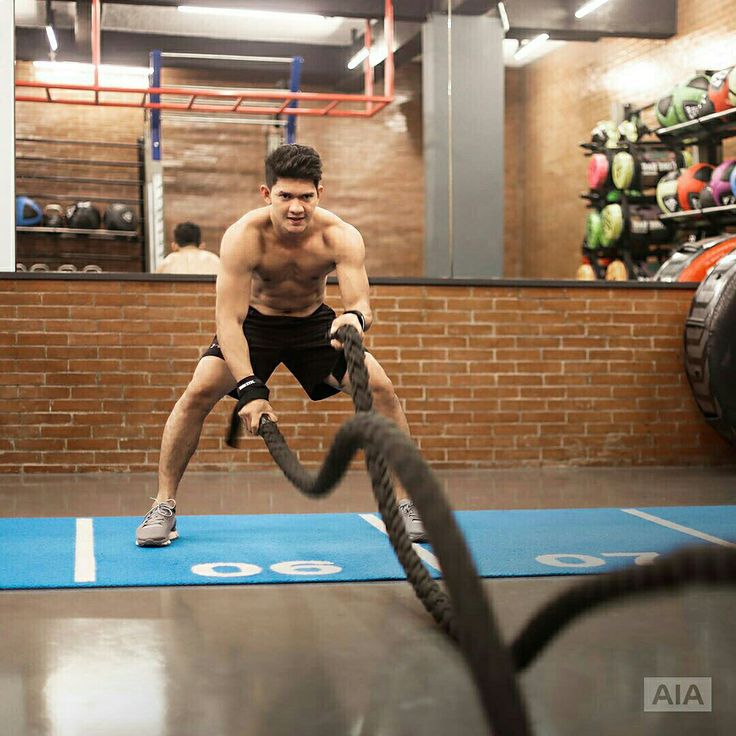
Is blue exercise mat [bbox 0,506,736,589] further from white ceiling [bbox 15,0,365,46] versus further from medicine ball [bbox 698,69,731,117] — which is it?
white ceiling [bbox 15,0,365,46]

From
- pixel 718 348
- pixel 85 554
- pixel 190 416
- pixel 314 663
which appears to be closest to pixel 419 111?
pixel 718 348

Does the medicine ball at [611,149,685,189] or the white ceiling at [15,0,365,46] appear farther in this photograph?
the medicine ball at [611,149,685,189]

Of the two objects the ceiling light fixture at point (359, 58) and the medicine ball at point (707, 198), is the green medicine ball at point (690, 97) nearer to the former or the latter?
the medicine ball at point (707, 198)

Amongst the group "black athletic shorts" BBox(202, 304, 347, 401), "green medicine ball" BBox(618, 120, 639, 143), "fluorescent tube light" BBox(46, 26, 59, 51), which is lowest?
"black athletic shorts" BBox(202, 304, 347, 401)

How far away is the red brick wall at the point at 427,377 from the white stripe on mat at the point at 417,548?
1.54 meters

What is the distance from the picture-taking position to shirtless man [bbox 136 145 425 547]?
3.40m

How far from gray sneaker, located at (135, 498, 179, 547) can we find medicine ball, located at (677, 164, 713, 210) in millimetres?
5004

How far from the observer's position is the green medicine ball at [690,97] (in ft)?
23.9

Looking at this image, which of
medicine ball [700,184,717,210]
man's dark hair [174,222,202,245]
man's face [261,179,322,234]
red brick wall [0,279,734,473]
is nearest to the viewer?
man's face [261,179,322,234]

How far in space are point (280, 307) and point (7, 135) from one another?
3030 millimetres

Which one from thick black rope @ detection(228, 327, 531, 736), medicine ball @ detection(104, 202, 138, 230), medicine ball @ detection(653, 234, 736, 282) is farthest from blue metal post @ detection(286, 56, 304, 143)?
thick black rope @ detection(228, 327, 531, 736)

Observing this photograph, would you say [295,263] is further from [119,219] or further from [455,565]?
[119,219]

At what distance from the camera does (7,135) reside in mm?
5992

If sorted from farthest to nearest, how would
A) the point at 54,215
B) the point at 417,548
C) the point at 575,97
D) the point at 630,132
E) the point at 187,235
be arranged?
the point at 54,215
the point at 575,97
the point at 630,132
the point at 187,235
the point at 417,548
